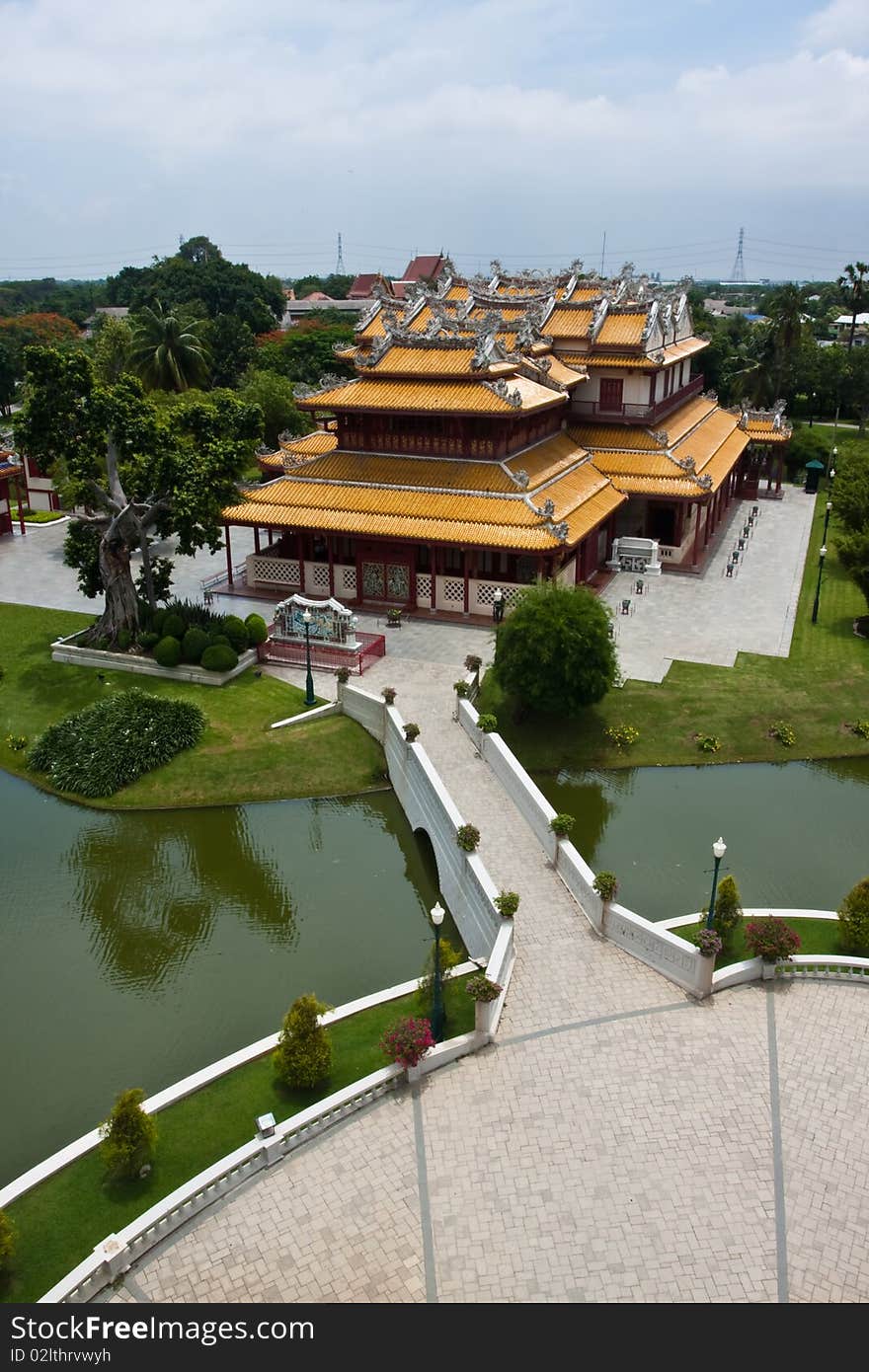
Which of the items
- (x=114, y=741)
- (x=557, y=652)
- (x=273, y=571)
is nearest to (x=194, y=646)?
(x=114, y=741)

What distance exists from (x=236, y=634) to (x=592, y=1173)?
21091 millimetres

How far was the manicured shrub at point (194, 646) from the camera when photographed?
30.4 meters

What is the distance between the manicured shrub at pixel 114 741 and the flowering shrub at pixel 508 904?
12.1m

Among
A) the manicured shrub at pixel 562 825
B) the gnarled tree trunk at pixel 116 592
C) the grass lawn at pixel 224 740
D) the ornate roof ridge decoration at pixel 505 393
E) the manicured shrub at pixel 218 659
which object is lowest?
the grass lawn at pixel 224 740

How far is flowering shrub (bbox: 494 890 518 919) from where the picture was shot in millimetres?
17438

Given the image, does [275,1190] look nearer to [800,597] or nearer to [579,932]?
[579,932]

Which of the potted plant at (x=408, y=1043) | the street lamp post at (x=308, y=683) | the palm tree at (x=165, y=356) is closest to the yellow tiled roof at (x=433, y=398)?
the street lamp post at (x=308, y=683)

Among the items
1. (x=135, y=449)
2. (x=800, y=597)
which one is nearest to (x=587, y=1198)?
(x=135, y=449)

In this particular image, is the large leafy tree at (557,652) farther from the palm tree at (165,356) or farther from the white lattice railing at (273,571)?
the palm tree at (165,356)

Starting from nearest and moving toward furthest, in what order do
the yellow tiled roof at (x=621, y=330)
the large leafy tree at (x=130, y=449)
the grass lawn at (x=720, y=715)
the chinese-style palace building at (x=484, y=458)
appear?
the grass lawn at (x=720, y=715)
the large leafy tree at (x=130, y=449)
the chinese-style palace building at (x=484, y=458)
the yellow tiled roof at (x=621, y=330)

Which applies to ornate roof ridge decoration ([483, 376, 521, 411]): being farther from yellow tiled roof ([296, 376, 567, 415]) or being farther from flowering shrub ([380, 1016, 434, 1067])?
flowering shrub ([380, 1016, 434, 1067])

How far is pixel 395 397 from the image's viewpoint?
34750 mm

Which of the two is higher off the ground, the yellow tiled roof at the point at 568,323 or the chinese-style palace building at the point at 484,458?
the yellow tiled roof at the point at 568,323
